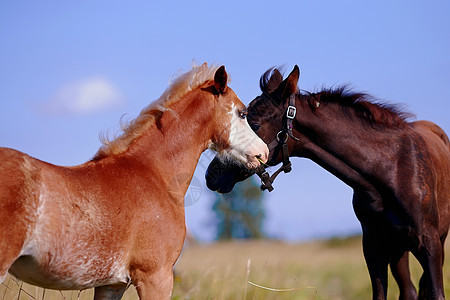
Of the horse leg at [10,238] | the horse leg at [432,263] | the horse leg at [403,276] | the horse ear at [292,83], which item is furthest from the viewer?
the horse leg at [403,276]

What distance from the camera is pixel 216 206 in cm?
3825

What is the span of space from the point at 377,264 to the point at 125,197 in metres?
3.58

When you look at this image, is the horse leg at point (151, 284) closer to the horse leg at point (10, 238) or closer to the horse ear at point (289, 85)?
the horse leg at point (10, 238)

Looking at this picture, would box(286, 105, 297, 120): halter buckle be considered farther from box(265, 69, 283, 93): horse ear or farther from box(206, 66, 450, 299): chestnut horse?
box(265, 69, 283, 93): horse ear

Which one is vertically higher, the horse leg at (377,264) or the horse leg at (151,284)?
the horse leg at (377,264)

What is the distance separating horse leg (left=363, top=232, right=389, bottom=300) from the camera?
20.2 feet

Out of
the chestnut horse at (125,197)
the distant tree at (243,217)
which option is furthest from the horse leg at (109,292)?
the distant tree at (243,217)

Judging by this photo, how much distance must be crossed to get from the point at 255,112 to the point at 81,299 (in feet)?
9.97

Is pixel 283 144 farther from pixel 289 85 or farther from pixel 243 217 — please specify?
pixel 243 217

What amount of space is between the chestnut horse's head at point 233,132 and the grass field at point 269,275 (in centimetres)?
142

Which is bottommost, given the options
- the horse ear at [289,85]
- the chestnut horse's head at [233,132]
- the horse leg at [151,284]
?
the horse leg at [151,284]

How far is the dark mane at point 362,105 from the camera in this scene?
5.98 metres

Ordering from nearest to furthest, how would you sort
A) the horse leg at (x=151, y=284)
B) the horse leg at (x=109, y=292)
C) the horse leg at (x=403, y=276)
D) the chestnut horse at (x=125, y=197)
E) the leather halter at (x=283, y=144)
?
the chestnut horse at (x=125, y=197) < the horse leg at (x=151, y=284) < the horse leg at (x=109, y=292) < the leather halter at (x=283, y=144) < the horse leg at (x=403, y=276)

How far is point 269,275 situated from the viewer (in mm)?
9438
